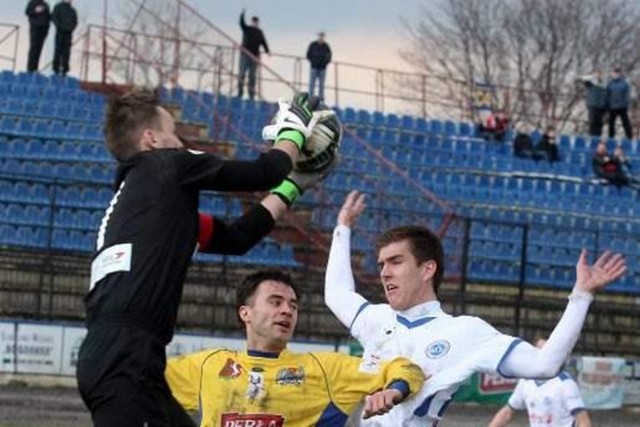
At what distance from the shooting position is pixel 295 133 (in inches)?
243

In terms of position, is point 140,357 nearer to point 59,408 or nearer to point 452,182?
point 59,408

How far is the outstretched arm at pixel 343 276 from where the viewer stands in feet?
24.4

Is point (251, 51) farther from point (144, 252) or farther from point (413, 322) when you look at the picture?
point (144, 252)

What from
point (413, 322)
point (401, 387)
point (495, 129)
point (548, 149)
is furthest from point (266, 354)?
point (495, 129)

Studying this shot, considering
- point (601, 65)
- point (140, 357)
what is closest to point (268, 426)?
point (140, 357)

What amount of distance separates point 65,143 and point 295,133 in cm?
2158

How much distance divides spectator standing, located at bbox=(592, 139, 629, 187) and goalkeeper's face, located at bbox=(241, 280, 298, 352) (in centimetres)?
2462

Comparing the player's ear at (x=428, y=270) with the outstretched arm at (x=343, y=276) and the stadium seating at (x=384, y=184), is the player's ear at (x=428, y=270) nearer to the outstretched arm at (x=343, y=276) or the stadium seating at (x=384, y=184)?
the outstretched arm at (x=343, y=276)

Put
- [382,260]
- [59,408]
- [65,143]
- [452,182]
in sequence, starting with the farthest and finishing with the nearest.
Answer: [452,182], [65,143], [59,408], [382,260]

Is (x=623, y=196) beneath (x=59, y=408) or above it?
above

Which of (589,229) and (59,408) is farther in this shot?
(589,229)

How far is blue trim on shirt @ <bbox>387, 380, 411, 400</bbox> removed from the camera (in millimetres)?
6300

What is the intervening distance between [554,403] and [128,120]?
811 centimetres

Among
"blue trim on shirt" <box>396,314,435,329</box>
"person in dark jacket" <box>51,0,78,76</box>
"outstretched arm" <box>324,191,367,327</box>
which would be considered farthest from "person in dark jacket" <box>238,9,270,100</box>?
"blue trim on shirt" <box>396,314,435,329</box>
